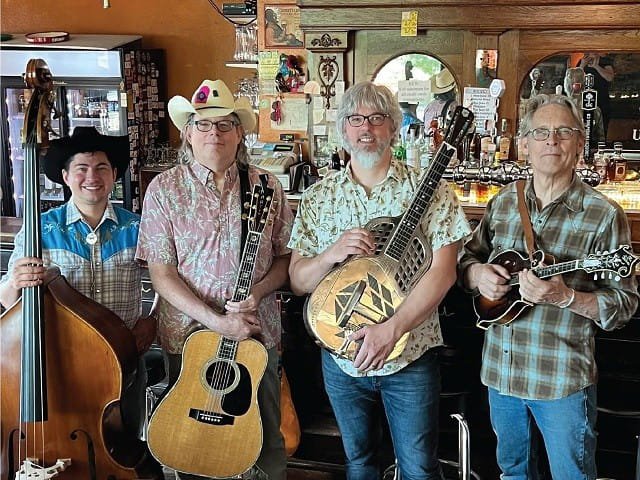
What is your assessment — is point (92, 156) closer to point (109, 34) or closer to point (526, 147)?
point (526, 147)

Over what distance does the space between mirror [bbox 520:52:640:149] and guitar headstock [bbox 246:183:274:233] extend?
252cm

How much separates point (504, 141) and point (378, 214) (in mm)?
2492

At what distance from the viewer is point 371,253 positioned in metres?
2.25

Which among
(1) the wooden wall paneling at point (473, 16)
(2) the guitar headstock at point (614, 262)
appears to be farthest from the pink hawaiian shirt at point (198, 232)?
(1) the wooden wall paneling at point (473, 16)

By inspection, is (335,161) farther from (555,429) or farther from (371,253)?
(555,429)

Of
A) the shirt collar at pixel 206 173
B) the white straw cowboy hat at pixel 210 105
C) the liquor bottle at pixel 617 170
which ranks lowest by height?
the liquor bottle at pixel 617 170

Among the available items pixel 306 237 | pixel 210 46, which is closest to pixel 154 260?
pixel 306 237

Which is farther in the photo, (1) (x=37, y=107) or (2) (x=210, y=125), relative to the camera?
(2) (x=210, y=125)

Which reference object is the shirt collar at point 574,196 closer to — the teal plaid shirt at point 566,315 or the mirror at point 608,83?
the teal plaid shirt at point 566,315

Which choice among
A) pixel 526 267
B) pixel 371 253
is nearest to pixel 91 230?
pixel 371 253

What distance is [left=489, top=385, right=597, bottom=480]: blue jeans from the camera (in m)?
2.25

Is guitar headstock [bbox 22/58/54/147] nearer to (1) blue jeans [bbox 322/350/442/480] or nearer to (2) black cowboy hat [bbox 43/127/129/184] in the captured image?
(2) black cowboy hat [bbox 43/127/129/184]

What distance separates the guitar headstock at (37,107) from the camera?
2342mm

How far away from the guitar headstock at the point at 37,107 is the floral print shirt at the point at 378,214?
0.79 m
